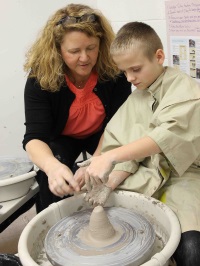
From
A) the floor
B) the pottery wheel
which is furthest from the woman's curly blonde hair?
the floor

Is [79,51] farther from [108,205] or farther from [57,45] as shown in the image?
[108,205]

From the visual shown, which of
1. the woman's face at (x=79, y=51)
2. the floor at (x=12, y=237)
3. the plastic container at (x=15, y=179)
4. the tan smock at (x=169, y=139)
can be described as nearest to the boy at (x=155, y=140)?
the tan smock at (x=169, y=139)

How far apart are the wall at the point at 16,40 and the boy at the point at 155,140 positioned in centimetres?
106

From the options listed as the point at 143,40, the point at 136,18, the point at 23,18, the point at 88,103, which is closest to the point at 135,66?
the point at 143,40

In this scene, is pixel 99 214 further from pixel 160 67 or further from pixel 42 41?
pixel 42 41

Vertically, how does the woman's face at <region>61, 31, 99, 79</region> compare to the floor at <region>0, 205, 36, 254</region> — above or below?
above

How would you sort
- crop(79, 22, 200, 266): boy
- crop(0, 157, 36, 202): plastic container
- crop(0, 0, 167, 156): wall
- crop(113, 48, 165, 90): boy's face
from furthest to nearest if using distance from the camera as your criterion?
crop(0, 0, 167, 156): wall < crop(0, 157, 36, 202): plastic container < crop(113, 48, 165, 90): boy's face < crop(79, 22, 200, 266): boy

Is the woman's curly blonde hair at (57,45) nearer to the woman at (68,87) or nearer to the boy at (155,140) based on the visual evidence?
the woman at (68,87)

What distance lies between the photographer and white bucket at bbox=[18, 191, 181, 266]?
1056mm

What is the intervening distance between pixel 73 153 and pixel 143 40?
0.77 meters

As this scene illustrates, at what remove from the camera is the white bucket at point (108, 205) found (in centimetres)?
106

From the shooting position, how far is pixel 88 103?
164 cm

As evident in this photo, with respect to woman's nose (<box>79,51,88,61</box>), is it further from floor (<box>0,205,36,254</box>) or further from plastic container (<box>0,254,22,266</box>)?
floor (<box>0,205,36,254</box>)

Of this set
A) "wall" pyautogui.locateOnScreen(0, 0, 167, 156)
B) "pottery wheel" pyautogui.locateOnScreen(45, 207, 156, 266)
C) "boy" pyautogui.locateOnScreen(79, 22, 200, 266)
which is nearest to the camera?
"pottery wheel" pyautogui.locateOnScreen(45, 207, 156, 266)
